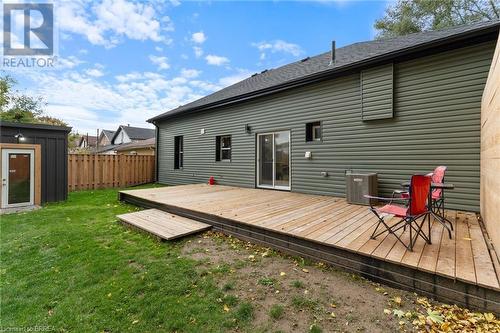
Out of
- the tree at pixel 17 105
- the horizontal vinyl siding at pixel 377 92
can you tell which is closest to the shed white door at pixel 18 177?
the horizontal vinyl siding at pixel 377 92

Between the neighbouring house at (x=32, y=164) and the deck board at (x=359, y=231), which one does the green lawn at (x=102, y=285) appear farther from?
A: the neighbouring house at (x=32, y=164)

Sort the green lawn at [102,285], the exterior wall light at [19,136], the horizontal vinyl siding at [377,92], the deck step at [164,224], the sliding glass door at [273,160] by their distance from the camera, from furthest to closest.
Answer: the sliding glass door at [273,160] → the exterior wall light at [19,136] → the horizontal vinyl siding at [377,92] → the deck step at [164,224] → the green lawn at [102,285]

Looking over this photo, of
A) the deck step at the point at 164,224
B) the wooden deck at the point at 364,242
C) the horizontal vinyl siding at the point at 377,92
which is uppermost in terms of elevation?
the horizontal vinyl siding at the point at 377,92

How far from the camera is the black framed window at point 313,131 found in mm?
6547

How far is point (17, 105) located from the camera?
1927 centimetres

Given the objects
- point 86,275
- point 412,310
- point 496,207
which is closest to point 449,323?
point 412,310

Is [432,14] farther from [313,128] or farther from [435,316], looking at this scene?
[435,316]

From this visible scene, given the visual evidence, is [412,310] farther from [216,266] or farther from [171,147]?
[171,147]

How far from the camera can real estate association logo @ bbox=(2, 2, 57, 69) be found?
6.14 m

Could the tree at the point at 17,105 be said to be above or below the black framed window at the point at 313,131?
above

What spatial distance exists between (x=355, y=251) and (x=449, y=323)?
883 millimetres

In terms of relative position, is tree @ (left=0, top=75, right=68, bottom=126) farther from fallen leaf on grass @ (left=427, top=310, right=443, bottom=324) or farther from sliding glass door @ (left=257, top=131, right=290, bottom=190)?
fallen leaf on grass @ (left=427, top=310, right=443, bottom=324)

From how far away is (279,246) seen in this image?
10.7 ft

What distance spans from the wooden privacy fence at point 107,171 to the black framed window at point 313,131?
8.30 metres
